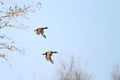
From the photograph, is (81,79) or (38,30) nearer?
(38,30)

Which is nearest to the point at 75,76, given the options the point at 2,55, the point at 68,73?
the point at 68,73

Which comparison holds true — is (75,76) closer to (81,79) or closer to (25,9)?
(81,79)

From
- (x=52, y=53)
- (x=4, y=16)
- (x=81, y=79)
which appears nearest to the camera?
(x=52, y=53)

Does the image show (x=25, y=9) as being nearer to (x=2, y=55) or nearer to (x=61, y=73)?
(x=2, y=55)

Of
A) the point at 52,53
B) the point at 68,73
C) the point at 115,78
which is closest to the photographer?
the point at 52,53

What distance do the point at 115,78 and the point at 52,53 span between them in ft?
161

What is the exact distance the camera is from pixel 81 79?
1935 inches

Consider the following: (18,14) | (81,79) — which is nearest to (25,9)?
(18,14)

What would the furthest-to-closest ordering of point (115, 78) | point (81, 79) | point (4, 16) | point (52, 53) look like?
point (115, 78) → point (81, 79) → point (4, 16) → point (52, 53)

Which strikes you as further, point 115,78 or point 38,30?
point 115,78

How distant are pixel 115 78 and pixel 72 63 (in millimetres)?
13983

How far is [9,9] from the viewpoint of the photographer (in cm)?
1207

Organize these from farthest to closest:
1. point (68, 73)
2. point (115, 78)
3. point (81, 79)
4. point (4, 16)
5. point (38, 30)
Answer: point (115, 78)
point (81, 79)
point (68, 73)
point (4, 16)
point (38, 30)

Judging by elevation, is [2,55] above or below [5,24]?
below
